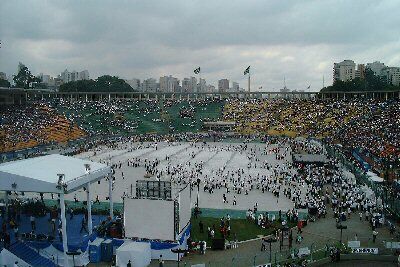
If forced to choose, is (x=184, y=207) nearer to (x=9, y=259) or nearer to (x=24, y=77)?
(x=9, y=259)

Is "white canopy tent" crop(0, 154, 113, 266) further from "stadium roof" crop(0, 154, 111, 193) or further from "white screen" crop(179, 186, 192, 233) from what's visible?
"white screen" crop(179, 186, 192, 233)

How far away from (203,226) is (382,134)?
109ft

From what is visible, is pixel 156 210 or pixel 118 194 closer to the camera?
pixel 156 210

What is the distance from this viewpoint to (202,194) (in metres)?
31.9

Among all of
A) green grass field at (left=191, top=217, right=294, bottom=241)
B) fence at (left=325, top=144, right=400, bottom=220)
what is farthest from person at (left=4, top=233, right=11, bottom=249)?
fence at (left=325, top=144, right=400, bottom=220)

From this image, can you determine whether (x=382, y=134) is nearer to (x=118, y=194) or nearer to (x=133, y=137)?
(x=118, y=194)

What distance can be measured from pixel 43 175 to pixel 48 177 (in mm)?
310

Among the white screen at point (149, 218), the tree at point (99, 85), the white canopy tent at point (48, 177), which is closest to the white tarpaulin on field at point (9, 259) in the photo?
the white canopy tent at point (48, 177)

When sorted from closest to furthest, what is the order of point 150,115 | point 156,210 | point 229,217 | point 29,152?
1. point 156,210
2. point 229,217
3. point 29,152
4. point 150,115

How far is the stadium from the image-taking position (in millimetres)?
18797

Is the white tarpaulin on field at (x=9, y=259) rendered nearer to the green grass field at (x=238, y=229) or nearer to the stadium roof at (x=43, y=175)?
the stadium roof at (x=43, y=175)

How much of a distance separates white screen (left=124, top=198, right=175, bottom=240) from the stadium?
47mm

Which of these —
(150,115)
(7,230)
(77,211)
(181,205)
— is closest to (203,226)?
(181,205)

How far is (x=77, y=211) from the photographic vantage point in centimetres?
2416
